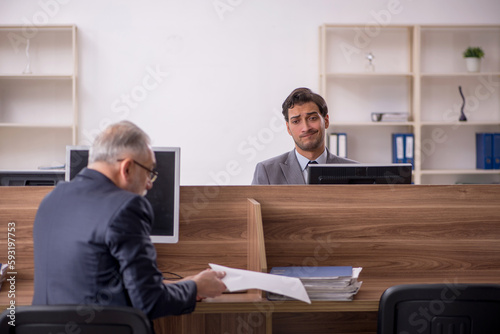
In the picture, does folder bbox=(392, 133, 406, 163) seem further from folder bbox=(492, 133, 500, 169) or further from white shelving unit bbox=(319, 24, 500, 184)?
folder bbox=(492, 133, 500, 169)

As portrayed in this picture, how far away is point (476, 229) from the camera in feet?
Answer: 6.97

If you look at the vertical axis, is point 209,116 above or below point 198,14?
below

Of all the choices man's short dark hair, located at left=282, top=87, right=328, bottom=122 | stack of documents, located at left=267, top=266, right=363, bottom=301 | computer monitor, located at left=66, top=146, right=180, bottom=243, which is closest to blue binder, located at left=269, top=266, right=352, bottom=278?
stack of documents, located at left=267, top=266, right=363, bottom=301

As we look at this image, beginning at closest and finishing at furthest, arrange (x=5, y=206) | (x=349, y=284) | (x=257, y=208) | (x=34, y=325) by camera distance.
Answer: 1. (x=34, y=325)
2. (x=349, y=284)
3. (x=257, y=208)
4. (x=5, y=206)

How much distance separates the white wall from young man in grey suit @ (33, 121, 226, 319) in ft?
11.0

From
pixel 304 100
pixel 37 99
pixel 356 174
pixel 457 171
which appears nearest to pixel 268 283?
pixel 356 174

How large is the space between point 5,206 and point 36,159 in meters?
3.01

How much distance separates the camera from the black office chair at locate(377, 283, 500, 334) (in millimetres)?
1489

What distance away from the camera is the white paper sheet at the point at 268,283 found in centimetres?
169

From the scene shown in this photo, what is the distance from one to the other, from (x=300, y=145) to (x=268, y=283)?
1.49 meters

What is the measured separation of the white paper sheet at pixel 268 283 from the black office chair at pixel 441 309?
0.28 meters

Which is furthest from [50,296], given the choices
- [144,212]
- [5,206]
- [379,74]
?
[379,74]

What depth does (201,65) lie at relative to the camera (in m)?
4.95

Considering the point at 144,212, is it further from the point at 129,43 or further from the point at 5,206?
the point at 129,43
